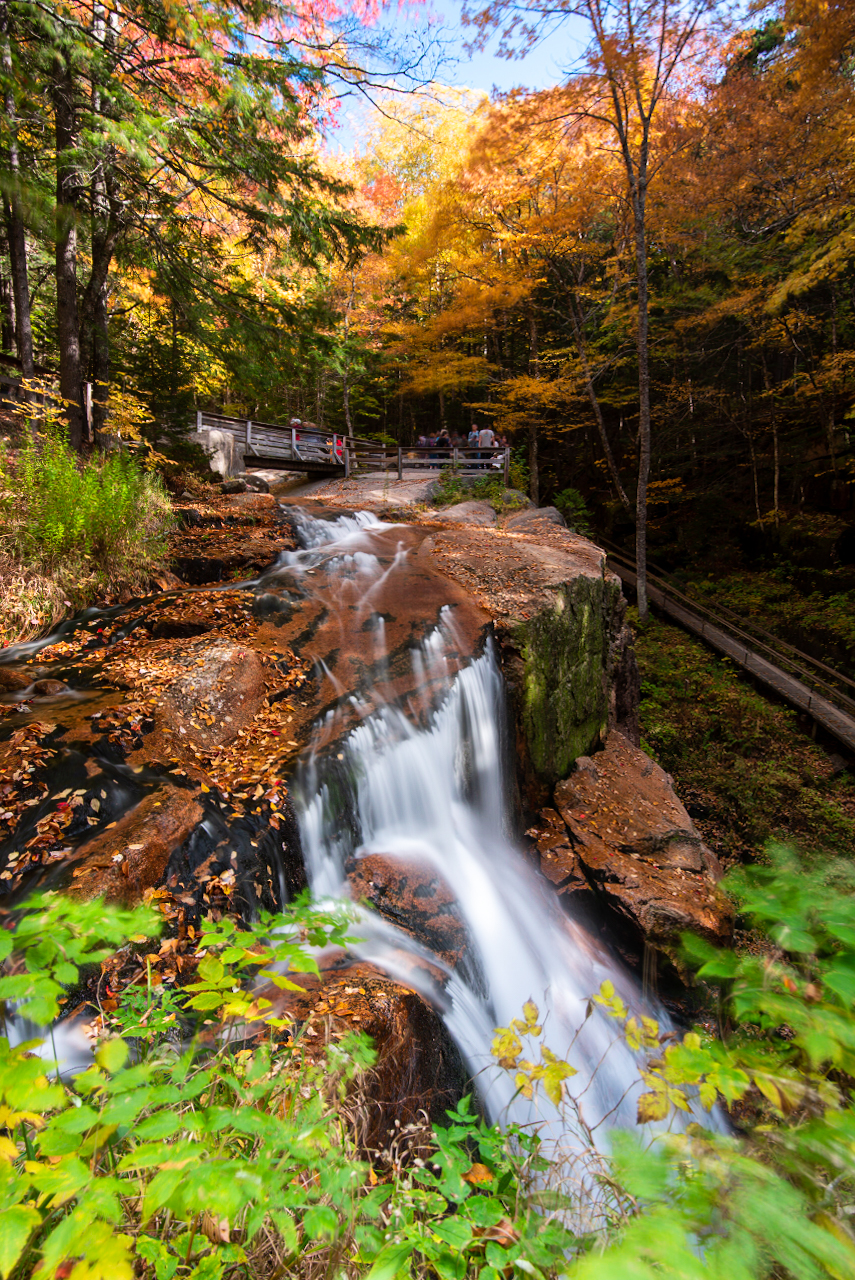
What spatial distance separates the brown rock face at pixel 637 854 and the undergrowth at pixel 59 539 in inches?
238

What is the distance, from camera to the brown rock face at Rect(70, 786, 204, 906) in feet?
9.33

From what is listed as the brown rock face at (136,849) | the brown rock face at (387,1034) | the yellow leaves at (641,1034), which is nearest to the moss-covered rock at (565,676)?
the brown rock face at (387,1034)

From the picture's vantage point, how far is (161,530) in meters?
7.52

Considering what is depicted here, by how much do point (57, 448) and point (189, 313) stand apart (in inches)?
129

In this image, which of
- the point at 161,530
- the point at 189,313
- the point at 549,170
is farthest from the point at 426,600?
the point at 549,170

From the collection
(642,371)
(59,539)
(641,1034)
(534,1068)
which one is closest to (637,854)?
(641,1034)

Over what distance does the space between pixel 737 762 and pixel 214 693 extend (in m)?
8.67

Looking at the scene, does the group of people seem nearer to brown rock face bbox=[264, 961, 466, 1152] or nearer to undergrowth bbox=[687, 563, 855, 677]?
undergrowth bbox=[687, 563, 855, 677]

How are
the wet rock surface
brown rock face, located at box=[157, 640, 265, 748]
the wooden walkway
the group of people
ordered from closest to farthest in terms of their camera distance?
the wet rock surface
brown rock face, located at box=[157, 640, 265, 748]
the wooden walkway
the group of people

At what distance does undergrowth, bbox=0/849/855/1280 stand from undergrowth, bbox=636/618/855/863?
6764 millimetres

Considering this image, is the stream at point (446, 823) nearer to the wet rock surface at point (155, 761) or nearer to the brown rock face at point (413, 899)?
the brown rock face at point (413, 899)

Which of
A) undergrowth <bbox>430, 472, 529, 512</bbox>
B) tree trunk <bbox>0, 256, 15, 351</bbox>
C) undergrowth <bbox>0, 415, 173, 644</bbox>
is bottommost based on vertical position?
undergrowth <bbox>0, 415, 173, 644</bbox>

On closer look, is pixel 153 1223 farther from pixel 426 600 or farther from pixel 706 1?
pixel 706 1

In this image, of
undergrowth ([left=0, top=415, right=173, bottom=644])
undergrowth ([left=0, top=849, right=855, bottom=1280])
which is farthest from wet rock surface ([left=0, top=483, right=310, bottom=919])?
undergrowth ([left=0, top=849, right=855, bottom=1280])
